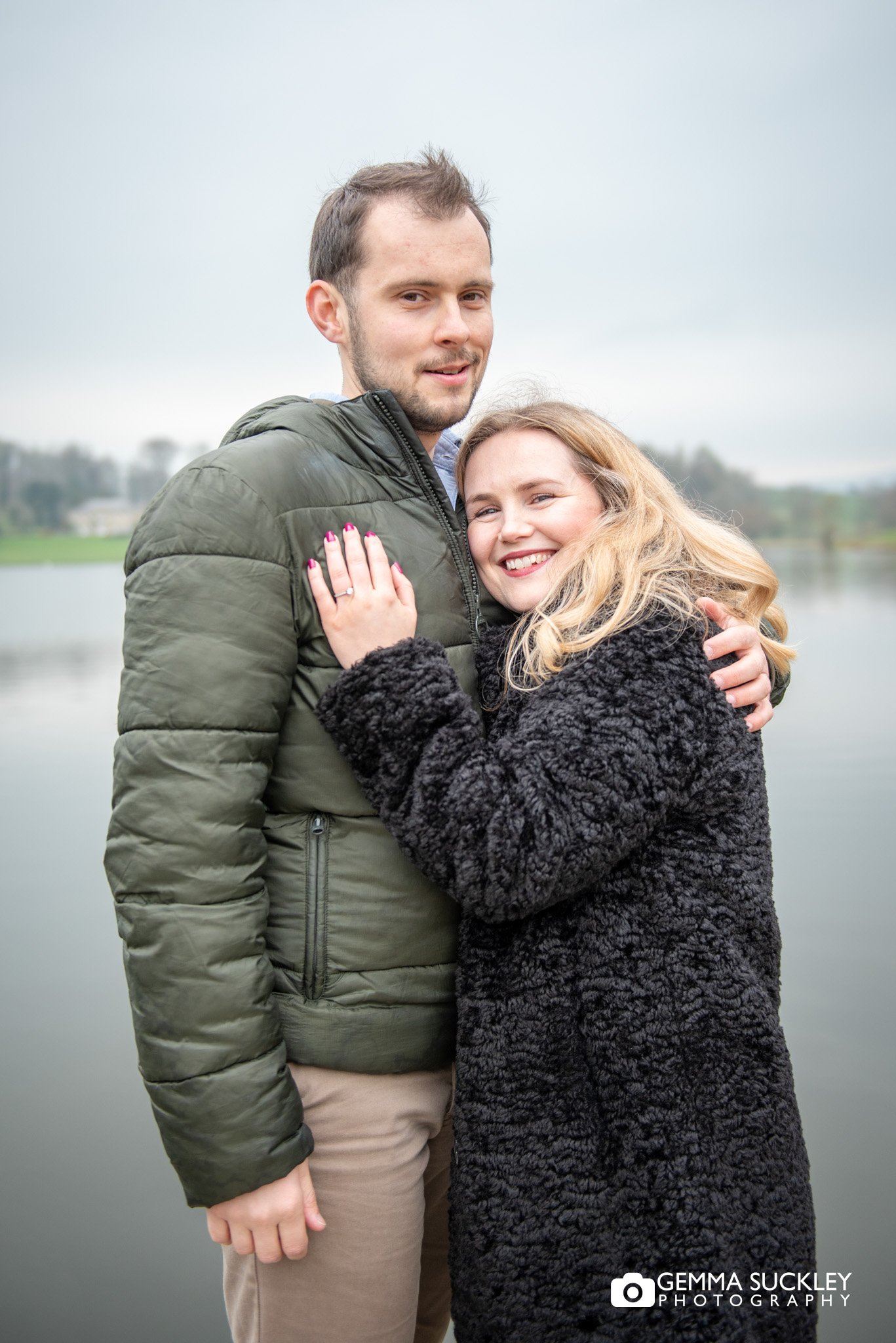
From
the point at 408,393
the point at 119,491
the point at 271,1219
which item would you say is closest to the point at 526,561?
the point at 408,393

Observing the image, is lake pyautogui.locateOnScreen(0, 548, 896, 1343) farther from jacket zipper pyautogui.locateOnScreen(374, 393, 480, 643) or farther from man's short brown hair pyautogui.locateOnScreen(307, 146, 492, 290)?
man's short brown hair pyautogui.locateOnScreen(307, 146, 492, 290)

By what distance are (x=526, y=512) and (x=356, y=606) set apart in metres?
0.33

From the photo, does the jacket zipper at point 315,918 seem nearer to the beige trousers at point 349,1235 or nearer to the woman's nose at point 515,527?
the beige trousers at point 349,1235

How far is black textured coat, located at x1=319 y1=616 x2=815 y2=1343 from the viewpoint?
1.03m

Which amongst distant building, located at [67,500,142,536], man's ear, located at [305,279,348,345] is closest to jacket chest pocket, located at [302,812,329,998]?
man's ear, located at [305,279,348,345]

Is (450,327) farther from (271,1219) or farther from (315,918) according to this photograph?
(271,1219)

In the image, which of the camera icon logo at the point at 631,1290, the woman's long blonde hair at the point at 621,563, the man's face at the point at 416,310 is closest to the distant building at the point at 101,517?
the man's face at the point at 416,310

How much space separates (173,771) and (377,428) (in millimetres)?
510

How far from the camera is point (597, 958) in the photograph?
1.09m

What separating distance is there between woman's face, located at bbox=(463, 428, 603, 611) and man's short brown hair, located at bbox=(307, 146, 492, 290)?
12.3 inches

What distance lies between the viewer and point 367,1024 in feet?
3.69

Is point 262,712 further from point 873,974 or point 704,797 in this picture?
point 873,974

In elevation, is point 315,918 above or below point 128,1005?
above

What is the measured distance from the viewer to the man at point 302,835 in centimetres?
100
